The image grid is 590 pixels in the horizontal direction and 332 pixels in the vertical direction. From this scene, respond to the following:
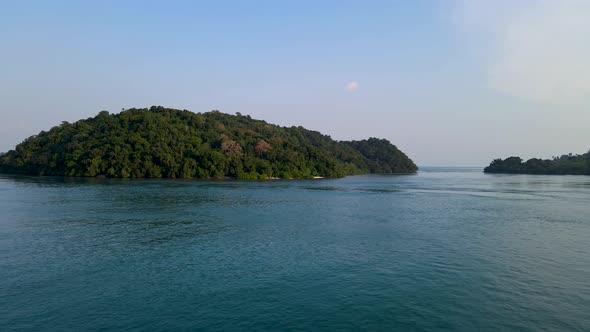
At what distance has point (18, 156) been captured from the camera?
5556 inches

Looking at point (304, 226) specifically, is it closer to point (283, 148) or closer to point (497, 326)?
point (497, 326)

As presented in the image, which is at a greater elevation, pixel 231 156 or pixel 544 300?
pixel 231 156

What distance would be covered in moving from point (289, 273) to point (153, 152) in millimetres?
121185

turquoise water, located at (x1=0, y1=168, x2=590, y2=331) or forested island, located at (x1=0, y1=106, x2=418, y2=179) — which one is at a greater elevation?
forested island, located at (x1=0, y1=106, x2=418, y2=179)

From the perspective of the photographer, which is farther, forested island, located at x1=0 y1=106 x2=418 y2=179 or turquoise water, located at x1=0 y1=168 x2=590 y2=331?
forested island, located at x1=0 y1=106 x2=418 y2=179

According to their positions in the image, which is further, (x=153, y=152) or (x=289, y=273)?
(x=153, y=152)

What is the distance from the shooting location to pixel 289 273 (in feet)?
77.1

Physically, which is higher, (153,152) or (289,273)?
(153,152)

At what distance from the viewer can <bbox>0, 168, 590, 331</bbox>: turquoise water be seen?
17.0 m

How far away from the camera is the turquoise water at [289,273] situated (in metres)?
17.0

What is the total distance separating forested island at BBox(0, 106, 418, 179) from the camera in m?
130

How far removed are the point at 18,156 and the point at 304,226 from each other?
14317cm

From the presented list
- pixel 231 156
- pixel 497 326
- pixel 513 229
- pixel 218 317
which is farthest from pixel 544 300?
pixel 231 156

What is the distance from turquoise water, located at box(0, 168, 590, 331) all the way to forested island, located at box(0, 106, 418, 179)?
295 ft
